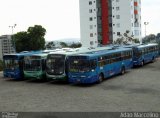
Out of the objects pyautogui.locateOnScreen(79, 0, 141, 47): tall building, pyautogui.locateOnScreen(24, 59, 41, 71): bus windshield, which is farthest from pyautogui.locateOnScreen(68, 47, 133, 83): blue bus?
pyautogui.locateOnScreen(79, 0, 141, 47): tall building

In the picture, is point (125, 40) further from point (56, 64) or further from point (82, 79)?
point (82, 79)

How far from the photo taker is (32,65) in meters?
27.1

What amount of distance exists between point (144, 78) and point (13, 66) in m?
11.9

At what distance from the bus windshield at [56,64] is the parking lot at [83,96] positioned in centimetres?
116

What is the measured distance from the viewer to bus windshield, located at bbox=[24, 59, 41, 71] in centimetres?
2684

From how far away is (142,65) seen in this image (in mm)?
38156

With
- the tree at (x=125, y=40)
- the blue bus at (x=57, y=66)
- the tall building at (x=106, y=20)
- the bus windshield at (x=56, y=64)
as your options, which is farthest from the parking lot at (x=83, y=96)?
the tall building at (x=106, y=20)

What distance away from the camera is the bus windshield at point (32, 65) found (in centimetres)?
2684

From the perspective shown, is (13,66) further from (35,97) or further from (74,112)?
(74,112)

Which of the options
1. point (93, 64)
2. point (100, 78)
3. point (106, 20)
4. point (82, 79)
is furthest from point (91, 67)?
point (106, 20)

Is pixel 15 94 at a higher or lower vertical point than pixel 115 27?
lower

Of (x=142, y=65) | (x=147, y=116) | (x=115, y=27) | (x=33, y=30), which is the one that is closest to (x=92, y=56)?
(x=147, y=116)

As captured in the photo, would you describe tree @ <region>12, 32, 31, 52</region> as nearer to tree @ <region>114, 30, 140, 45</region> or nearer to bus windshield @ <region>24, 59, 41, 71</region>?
tree @ <region>114, 30, 140, 45</region>

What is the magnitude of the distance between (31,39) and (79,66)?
45482mm
